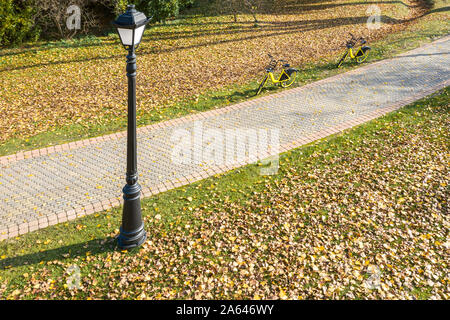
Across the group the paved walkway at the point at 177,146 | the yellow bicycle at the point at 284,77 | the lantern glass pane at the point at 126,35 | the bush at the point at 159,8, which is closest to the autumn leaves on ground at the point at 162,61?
the bush at the point at 159,8

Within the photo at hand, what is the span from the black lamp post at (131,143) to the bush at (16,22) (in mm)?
14941

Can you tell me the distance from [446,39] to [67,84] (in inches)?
699

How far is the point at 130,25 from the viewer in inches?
163

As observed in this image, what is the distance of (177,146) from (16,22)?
13.3m

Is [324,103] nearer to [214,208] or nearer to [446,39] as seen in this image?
[214,208]

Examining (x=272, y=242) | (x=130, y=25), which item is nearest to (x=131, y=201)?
(x=272, y=242)

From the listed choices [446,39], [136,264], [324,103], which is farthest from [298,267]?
[446,39]

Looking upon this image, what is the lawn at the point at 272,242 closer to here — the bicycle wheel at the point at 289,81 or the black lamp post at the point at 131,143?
the black lamp post at the point at 131,143

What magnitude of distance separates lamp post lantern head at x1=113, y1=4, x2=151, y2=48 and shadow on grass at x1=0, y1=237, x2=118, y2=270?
3.53 meters

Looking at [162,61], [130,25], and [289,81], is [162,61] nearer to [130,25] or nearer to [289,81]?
[289,81]

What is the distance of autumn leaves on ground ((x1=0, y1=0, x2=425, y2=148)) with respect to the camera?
10.2 metres

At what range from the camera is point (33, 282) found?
16.4 feet

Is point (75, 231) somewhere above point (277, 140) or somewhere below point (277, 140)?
below

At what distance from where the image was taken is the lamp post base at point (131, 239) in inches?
219
